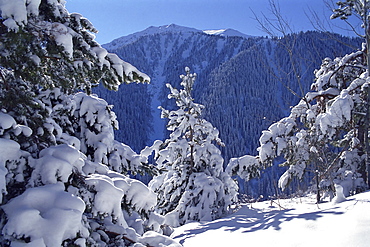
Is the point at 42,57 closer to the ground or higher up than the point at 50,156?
higher up

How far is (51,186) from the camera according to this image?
1976 mm

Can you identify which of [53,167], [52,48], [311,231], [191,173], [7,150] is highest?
[52,48]

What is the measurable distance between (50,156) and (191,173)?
379 inches

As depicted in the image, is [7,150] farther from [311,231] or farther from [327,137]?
[327,137]

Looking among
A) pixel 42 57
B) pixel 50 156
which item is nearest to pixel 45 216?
pixel 50 156

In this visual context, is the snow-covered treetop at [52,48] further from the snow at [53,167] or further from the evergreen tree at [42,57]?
the snow at [53,167]

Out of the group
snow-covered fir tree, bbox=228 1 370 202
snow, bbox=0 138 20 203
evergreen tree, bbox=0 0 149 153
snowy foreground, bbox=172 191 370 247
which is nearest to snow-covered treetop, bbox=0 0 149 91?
evergreen tree, bbox=0 0 149 153

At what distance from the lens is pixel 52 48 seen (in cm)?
239

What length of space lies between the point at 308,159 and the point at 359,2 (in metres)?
4.49

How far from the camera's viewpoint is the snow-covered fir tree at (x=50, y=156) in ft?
5.81

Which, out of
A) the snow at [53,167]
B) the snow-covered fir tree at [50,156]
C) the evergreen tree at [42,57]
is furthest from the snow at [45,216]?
the evergreen tree at [42,57]

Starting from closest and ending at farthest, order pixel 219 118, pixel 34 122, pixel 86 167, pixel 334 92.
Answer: pixel 34 122
pixel 86 167
pixel 334 92
pixel 219 118

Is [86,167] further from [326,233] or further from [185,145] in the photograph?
[185,145]

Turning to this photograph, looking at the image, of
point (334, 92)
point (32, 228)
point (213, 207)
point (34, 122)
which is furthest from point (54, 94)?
point (213, 207)
